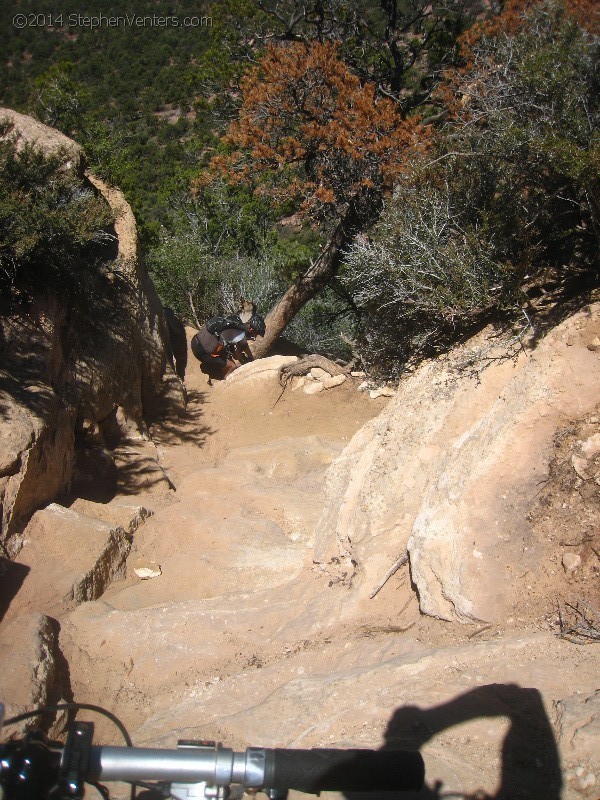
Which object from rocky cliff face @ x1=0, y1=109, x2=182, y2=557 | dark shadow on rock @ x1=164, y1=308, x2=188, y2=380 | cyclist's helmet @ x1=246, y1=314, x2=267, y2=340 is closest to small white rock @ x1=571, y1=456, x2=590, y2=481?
rocky cliff face @ x1=0, y1=109, x2=182, y2=557

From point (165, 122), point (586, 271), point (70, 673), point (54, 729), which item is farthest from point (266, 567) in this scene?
point (165, 122)

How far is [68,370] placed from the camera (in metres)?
6.58

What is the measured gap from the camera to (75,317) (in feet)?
22.9

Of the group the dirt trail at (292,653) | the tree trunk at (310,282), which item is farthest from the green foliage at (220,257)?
the dirt trail at (292,653)

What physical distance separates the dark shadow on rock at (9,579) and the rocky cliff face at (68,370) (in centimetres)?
12

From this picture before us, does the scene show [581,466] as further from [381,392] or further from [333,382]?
[333,382]

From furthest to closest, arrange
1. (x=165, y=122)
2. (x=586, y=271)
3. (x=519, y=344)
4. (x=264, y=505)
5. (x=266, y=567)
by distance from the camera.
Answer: (x=165, y=122) < (x=264, y=505) < (x=586, y=271) < (x=266, y=567) < (x=519, y=344)

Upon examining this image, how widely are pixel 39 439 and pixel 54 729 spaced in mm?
2479

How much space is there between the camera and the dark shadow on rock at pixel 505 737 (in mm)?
2131

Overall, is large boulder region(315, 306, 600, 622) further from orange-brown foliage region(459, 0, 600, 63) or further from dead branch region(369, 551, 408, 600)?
orange-brown foliage region(459, 0, 600, 63)

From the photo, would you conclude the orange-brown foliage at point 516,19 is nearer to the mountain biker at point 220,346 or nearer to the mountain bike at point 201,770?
the mountain biker at point 220,346

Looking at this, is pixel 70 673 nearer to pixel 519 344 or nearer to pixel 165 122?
pixel 519 344

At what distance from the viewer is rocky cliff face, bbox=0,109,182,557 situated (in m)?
5.01

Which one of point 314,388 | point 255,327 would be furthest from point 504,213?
point 255,327
